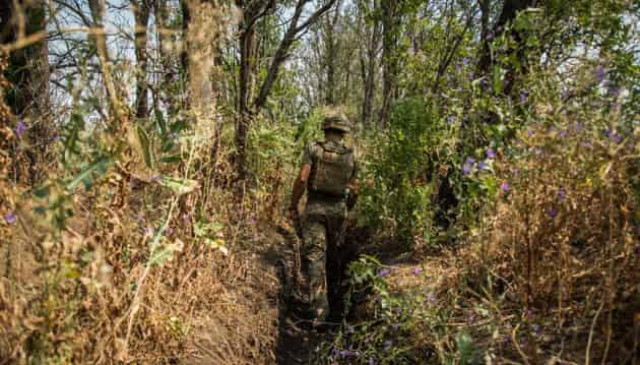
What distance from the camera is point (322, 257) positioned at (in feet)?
15.4

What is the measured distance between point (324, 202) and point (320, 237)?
1.39ft

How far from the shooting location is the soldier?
4.62m

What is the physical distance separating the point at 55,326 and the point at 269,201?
3610mm

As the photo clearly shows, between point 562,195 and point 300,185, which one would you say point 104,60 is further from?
point 300,185

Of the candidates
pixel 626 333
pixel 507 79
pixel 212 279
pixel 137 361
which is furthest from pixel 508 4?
pixel 137 361

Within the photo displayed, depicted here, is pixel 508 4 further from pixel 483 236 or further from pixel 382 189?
pixel 483 236

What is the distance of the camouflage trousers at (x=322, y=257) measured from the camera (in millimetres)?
4527

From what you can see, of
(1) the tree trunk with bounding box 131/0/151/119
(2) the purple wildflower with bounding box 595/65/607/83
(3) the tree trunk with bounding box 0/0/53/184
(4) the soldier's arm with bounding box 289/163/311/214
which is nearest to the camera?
(2) the purple wildflower with bounding box 595/65/607/83

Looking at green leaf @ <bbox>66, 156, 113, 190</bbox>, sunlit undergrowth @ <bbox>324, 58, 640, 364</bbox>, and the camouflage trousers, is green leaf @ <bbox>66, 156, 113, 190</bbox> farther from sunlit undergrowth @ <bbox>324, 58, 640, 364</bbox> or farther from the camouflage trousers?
the camouflage trousers

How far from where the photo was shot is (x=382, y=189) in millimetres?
4926

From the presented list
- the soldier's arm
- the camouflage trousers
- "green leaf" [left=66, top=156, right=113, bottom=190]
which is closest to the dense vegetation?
"green leaf" [left=66, top=156, right=113, bottom=190]

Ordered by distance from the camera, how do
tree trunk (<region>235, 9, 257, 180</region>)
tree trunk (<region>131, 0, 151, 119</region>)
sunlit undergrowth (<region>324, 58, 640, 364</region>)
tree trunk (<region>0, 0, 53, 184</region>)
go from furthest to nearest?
tree trunk (<region>235, 9, 257, 180</region>)
tree trunk (<region>0, 0, 53, 184</region>)
tree trunk (<region>131, 0, 151, 119</region>)
sunlit undergrowth (<region>324, 58, 640, 364</region>)

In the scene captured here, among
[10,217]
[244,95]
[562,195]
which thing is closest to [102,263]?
[10,217]

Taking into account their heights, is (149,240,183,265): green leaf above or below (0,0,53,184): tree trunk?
below
